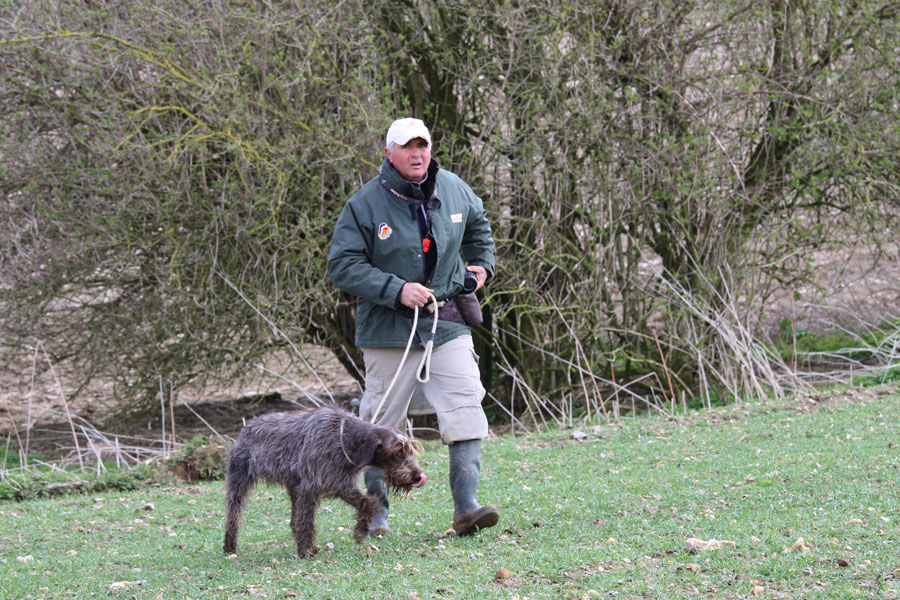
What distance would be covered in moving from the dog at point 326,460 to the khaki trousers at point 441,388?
0.28 m

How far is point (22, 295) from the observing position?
9.16 m

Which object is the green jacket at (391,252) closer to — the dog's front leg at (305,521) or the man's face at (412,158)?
the man's face at (412,158)

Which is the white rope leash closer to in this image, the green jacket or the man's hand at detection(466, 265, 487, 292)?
the green jacket

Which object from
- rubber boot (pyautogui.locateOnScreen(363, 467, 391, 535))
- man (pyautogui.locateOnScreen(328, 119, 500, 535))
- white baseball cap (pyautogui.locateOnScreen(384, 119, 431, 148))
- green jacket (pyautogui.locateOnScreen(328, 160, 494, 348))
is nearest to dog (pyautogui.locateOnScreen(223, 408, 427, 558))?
rubber boot (pyautogui.locateOnScreen(363, 467, 391, 535))

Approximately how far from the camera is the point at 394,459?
186 inches

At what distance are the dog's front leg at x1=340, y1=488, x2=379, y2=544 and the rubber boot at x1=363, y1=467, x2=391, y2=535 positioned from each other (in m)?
0.12

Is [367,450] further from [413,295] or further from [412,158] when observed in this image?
[412,158]

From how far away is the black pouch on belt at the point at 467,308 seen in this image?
17.5 ft

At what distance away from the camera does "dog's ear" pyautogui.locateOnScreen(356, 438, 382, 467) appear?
474cm

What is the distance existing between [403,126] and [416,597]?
7.69 ft

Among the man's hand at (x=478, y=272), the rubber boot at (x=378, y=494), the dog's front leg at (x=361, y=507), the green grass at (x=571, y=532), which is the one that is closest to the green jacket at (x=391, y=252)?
the man's hand at (x=478, y=272)

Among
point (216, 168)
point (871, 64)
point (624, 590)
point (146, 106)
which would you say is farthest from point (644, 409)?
point (624, 590)

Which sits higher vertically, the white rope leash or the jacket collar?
the jacket collar

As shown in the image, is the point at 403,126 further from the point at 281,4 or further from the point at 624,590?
the point at 281,4
